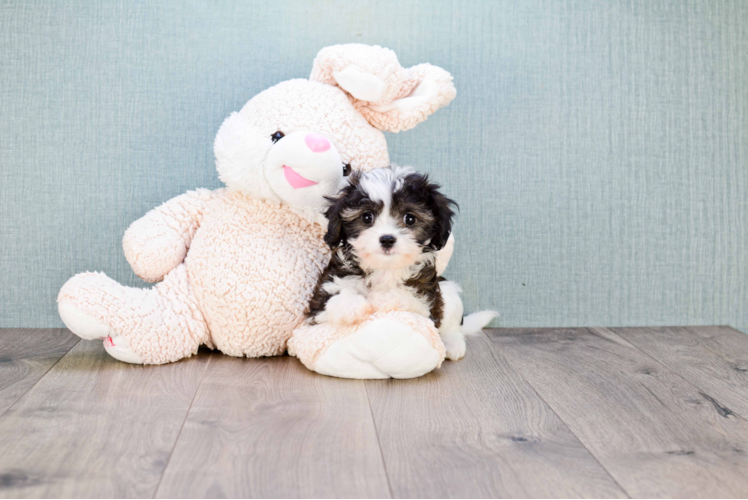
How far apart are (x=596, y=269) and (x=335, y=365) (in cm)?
103

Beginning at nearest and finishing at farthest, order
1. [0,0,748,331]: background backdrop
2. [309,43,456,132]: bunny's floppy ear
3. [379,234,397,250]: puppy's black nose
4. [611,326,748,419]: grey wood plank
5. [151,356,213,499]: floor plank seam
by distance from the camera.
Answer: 1. [151,356,213,499]: floor plank seam
2. [379,234,397,250]: puppy's black nose
3. [611,326,748,419]: grey wood plank
4. [309,43,456,132]: bunny's floppy ear
5. [0,0,748,331]: background backdrop

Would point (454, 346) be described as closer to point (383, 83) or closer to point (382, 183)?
point (382, 183)

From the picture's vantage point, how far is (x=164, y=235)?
5.74 ft

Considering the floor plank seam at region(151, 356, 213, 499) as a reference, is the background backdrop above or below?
above

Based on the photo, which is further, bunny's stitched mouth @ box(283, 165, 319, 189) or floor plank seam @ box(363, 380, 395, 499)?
bunny's stitched mouth @ box(283, 165, 319, 189)

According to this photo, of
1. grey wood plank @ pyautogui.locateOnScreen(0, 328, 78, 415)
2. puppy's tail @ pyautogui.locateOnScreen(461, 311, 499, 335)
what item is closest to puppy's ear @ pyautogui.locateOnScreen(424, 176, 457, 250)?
puppy's tail @ pyautogui.locateOnScreen(461, 311, 499, 335)

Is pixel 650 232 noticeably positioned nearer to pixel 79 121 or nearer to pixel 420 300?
pixel 420 300

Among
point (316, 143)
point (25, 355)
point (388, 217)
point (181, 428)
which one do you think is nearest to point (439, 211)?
point (388, 217)

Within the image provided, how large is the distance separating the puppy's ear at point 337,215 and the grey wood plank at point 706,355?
0.90m

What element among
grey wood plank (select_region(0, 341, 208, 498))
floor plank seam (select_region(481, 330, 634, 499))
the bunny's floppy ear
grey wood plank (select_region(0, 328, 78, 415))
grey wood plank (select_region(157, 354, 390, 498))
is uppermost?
the bunny's floppy ear

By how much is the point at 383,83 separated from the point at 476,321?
77 cm

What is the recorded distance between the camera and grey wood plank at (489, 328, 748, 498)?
109 centimetres

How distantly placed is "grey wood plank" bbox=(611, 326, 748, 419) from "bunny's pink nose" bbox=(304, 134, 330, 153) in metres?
1.03

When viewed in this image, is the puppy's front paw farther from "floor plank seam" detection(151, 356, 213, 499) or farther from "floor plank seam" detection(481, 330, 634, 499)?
"floor plank seam" detection(151, 356, 213, 499)
